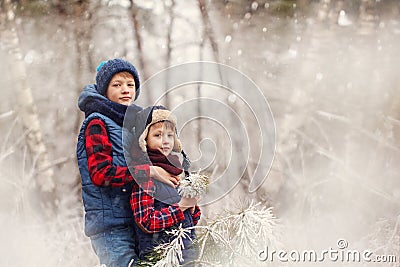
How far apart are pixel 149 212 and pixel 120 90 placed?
25cm

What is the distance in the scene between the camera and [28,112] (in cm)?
153

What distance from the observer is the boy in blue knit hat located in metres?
0.92

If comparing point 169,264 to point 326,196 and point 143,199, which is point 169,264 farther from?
point 326,196

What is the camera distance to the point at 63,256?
1.49 meters

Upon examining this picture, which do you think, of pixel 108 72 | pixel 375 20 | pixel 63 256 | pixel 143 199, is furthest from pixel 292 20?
pixel 63 256

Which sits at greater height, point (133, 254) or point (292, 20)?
point (292, 20)

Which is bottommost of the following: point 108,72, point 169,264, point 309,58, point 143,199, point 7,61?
point 169,264

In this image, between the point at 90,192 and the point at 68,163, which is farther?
the point at 68,163

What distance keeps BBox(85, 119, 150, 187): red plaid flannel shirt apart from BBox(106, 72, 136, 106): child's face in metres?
0.09

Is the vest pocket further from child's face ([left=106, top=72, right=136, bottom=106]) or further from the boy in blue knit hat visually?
child's face ([left=106, top=72, right=136, bottom=106])

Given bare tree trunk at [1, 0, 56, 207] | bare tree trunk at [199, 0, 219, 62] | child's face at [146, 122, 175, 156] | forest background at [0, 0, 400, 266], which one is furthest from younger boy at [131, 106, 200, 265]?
bare tree trunk at [1, 0, 56, 207]

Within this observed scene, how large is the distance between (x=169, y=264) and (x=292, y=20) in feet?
2.83

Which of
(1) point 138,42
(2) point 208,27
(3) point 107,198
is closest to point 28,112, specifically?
(1) point 138,42

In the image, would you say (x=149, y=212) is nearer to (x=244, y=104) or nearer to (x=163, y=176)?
(x=163, y=176)
